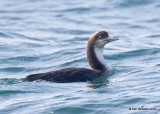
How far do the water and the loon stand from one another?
0.52 ft

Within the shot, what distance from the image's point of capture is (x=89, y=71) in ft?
53.9

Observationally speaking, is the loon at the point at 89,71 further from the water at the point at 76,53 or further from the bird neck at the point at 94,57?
the water at the point at 76,53

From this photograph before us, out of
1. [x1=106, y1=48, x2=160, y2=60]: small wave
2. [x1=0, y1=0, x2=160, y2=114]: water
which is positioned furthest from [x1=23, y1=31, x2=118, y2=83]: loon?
[x1=106, y1=48, x2=160, y2=60]: small wave

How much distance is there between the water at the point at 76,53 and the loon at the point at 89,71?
159 millimetres

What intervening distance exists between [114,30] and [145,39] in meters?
2.55

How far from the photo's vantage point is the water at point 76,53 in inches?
558

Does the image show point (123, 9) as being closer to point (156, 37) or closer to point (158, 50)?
point (156, 37)

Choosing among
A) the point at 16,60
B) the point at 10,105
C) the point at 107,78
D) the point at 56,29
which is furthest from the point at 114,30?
the point at 10,105

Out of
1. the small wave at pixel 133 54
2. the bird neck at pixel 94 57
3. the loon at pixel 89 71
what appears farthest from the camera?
the small wave at pixel 133 54

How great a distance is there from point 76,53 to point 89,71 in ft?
13.3

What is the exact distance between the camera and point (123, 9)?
29453 mm

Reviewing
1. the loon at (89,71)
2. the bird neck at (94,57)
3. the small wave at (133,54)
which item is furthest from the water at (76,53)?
the bird neck at (94,57)

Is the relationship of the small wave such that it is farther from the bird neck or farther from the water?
the bird neck

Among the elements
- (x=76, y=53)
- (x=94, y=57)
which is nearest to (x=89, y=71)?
(x=94, y=57)
